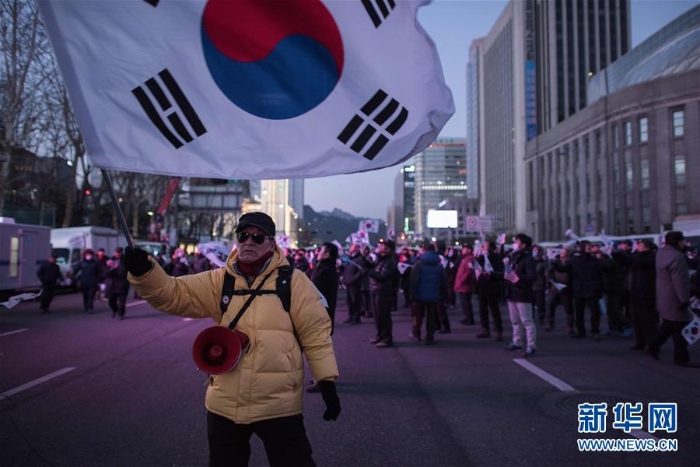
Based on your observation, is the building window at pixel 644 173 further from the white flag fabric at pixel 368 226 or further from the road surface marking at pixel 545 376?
the road surface marking at pixel 545 376

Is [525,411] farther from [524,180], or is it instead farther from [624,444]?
[524,180]

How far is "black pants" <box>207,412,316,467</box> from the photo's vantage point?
8.75 feet

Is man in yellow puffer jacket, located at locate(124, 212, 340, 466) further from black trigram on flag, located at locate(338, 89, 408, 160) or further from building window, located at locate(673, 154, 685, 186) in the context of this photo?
building window, located at locate(673, 154, 685, 186)

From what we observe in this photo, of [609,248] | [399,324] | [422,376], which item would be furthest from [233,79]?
[609,248]

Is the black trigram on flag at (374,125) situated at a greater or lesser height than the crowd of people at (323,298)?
greater

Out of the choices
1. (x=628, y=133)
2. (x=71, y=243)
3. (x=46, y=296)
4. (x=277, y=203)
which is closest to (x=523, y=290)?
(x=46, y=296)

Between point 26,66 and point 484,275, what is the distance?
13.5 metres

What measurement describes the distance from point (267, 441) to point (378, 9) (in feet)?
9.15

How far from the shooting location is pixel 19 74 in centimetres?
1566

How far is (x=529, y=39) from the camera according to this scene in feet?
325

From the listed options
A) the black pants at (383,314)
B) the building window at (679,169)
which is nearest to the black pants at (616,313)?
the black pants at (383,314)

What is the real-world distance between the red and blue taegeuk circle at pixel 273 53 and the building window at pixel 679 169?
56680 mm

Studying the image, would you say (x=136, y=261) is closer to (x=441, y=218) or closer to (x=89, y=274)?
(x=89, y=274)

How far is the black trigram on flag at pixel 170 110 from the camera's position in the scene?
10.3 ft
